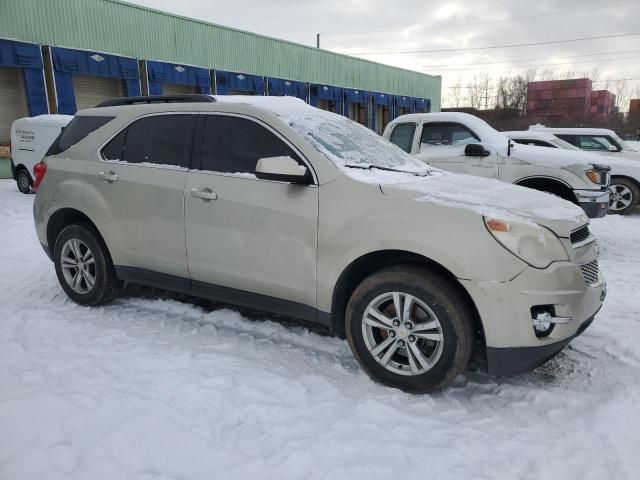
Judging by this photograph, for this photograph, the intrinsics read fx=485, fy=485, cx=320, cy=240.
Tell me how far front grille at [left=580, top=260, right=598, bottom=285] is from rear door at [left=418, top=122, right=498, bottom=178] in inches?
171

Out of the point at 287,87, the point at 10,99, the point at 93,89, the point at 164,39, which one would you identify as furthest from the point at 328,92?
the point at 10,99

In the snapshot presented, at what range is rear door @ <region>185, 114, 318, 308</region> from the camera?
3.25 metres

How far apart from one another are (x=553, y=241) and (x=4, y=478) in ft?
9.93

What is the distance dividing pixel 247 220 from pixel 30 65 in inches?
654

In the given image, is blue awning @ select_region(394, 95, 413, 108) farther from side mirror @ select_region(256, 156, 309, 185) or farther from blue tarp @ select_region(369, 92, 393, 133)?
side mirror @ select_region(256, 156, 309, 185)

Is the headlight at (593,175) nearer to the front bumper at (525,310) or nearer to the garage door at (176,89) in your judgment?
the front bumper at (525,310)

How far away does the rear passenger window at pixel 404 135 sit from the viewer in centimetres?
785

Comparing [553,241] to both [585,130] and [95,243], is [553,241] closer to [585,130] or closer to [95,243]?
[95,243]

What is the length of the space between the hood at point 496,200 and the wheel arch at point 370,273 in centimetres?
36

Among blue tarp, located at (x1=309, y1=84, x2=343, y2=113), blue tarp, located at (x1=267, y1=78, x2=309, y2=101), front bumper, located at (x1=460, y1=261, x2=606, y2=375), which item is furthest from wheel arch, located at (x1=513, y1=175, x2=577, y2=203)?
blue tarp, located at (x1=309, y1=84, x2=343, y2=113)

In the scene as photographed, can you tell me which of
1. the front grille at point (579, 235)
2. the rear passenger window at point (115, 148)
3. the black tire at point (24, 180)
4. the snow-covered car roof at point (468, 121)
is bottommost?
the black tire at point (24, 180)

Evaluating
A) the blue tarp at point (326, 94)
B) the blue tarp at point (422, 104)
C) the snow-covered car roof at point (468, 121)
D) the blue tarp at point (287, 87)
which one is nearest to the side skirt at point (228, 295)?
the snow-covered car roof at point (468, 121)

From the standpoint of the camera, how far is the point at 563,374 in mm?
3246

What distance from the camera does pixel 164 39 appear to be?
65.8 feet
